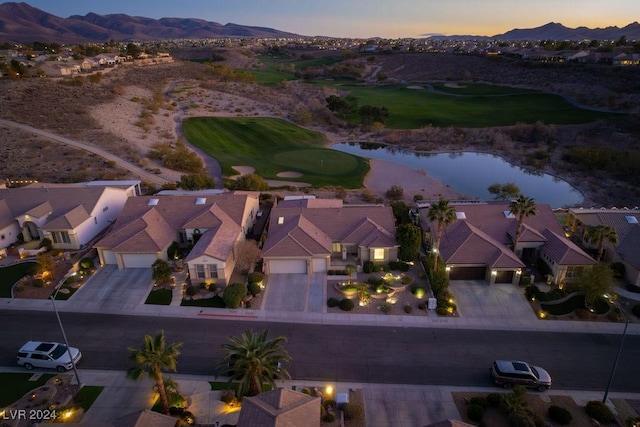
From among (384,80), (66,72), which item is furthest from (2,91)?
(384,80)

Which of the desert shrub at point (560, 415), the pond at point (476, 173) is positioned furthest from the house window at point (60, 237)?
the pond at point (476, 173)

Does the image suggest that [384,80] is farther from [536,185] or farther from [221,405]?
[221,405]

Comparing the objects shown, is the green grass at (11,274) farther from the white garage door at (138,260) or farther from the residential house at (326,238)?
the residential house at (326,238)

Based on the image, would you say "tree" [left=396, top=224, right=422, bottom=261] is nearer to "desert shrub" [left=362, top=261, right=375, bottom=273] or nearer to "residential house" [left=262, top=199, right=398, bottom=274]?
"residential house" [left=262, top=199, right=398, bottom=274]

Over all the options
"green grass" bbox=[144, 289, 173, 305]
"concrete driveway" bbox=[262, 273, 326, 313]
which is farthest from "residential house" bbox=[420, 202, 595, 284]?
"green grass" bbox=[144, 289, 173, 305]

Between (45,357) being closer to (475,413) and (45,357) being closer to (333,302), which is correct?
(333,302)

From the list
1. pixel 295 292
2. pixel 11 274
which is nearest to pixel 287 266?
pixel 295 292
